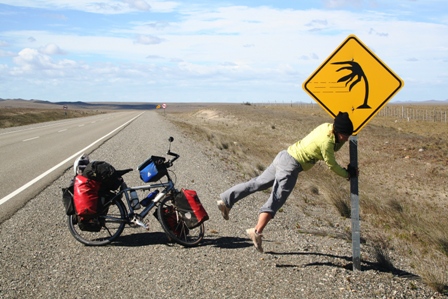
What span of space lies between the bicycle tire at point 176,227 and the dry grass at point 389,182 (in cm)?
223

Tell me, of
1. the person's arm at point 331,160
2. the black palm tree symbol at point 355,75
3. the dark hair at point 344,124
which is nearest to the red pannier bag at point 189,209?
the person's arm at point 331,160

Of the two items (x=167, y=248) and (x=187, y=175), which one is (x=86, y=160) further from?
(x=187, y=175)

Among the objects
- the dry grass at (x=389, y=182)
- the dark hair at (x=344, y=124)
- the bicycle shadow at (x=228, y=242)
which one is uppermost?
the dark hair at (x=344, y=124)

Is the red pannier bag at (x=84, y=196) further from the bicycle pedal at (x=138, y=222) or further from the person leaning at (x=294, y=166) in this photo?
the person leaning at (x=294, y=166)

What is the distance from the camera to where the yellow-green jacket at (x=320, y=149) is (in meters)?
5.36

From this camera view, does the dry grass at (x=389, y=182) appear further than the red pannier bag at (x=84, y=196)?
Yes

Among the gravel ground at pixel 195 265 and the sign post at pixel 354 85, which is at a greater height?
the sign post at pixel 354 85

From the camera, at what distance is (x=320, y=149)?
5555 mm

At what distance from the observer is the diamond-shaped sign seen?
203 inches

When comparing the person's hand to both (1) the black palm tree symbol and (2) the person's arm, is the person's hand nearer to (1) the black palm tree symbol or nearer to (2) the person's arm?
(2) the person's arm

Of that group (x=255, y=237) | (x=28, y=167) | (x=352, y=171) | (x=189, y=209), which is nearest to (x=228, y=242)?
(x=189, y=209)

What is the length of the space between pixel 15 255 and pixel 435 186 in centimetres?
1581

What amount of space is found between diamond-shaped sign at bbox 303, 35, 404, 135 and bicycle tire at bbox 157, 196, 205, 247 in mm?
2307

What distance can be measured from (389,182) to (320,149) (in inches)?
569
